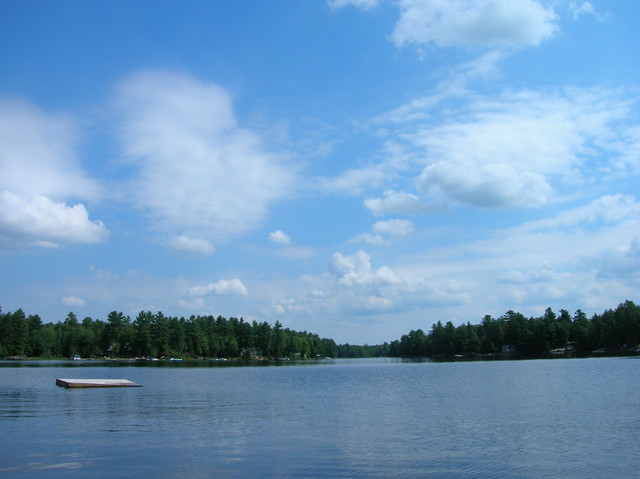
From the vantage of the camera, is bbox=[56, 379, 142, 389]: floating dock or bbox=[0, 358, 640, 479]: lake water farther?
bbox=[56, 379, 142, 389]: floating dock

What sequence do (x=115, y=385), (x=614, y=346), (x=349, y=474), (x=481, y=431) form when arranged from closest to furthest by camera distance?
1. (x=349, y=474)
2. (x=481, y=431)
3. (x=115, y=385)
4. (x=614, y=346)

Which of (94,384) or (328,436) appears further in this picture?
(94,384)

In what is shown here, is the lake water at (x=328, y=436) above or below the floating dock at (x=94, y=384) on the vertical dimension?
above

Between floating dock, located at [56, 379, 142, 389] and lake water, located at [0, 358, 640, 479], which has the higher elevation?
lake water, located at [0, 358, 640, 479]

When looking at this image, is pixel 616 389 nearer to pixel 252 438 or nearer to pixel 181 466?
pixel 252 438

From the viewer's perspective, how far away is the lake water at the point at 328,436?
2052 cm

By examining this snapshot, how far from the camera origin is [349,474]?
1975 cm

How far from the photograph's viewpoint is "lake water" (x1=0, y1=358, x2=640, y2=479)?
20.5 m

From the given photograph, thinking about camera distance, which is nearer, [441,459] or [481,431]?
[441,459]

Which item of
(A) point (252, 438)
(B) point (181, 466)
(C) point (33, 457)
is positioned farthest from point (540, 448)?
(C) point (33, 457)

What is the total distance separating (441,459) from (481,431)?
7728mm

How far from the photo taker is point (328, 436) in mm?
27703

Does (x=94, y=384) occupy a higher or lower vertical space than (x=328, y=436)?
lower

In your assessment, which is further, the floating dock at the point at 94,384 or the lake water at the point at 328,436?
the floating dock at the point at 94,384
